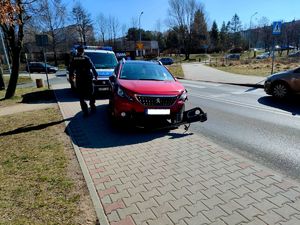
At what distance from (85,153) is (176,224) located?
288cm

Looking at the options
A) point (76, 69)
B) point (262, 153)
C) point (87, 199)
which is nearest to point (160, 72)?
point (76, 69)

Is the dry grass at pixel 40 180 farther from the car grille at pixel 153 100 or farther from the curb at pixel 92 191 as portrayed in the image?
the car grille at pixel 153 100

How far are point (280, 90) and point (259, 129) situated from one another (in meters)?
4.98

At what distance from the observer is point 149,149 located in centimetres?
569

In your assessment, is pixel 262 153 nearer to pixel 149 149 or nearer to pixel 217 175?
pixel 217 175

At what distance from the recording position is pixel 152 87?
6.80 metres

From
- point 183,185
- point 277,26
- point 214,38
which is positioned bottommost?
point 183,185

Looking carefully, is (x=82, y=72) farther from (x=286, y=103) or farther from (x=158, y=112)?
(x=286, y=103)

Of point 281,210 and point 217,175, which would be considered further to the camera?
point 217,175

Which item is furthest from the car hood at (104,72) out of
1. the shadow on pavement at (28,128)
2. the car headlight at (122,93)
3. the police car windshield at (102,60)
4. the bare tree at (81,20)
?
the bare tree at (81,20)

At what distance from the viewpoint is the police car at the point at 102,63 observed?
12.4m

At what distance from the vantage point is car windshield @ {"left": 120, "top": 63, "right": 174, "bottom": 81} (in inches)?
304

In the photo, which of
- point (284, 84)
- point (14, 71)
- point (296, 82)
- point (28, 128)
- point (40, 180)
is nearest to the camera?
point (40, 180)

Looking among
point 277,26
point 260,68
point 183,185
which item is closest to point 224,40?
point 260,68
